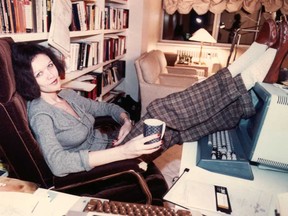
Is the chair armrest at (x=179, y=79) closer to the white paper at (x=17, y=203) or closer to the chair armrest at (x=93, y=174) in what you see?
the chair armrest at (x=93, y=174)

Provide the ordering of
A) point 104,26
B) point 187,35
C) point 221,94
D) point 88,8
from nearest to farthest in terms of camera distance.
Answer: point 221,94
point 88,8
point 104,26
point 187,35

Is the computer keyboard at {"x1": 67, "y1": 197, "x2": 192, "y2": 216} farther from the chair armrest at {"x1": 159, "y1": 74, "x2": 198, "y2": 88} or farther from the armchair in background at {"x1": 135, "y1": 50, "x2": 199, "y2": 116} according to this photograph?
the chair armrest at {"x1": 159, "y1": 74, "x2": 198, "y2": 88}

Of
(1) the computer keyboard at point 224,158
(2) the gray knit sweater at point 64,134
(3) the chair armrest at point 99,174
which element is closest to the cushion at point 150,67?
(2) the gray knit sweater at point 64,134

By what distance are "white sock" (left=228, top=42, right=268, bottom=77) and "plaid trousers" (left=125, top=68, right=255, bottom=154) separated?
0.03 m

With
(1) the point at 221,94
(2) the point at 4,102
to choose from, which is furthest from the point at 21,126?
(1) the point at 221,94

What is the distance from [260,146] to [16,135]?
923 mm

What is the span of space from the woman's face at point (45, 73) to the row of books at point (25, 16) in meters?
0.26

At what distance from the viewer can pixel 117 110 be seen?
162 cm

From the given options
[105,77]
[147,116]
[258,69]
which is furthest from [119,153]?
[105,77]

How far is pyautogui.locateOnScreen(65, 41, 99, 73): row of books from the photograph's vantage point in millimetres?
1987

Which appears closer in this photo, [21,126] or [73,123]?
[21,126]

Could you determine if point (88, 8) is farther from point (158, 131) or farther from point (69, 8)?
point (158, 131)

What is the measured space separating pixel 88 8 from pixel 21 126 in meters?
1.45

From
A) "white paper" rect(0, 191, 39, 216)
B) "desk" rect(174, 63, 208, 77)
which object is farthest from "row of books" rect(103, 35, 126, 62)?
"white paper" rect(0, 191, 39, 216)
